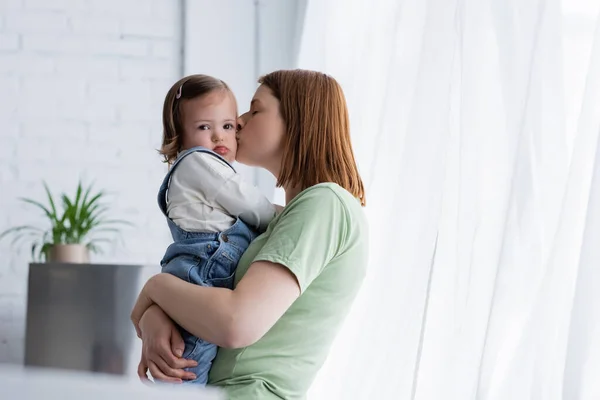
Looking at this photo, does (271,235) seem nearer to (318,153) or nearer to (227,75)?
(318,153)

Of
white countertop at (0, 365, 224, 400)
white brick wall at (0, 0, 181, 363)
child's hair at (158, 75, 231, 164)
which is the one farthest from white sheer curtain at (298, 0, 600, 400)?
white brick wall at (0, 0, 181, 363)

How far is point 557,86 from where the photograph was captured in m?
1.24

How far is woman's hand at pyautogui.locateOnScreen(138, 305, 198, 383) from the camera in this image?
1.30 meters

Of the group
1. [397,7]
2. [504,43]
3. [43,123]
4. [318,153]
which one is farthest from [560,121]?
[43,123]

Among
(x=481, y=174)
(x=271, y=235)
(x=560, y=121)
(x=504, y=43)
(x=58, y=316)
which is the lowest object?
(x=58, y=316)

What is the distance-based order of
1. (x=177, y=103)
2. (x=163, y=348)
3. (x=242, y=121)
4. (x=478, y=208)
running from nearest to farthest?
(x=163, y=348) → (x=478, y=208) → (x=242, y=121) → (x=177, y=103)

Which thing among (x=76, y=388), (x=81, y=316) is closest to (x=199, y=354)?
(x=76, y=388)

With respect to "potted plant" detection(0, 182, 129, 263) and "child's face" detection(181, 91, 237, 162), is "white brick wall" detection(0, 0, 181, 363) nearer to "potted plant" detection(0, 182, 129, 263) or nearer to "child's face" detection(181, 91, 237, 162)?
"potted plant" detection(0, 182, 129, 263)

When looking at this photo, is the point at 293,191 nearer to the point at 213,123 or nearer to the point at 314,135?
the point at 314,135

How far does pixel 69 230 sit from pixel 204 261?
5.78 ft

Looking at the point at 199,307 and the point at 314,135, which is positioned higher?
the point at 314,135

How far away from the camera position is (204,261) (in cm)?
139

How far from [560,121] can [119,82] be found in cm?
243

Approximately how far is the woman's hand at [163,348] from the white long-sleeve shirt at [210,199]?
0.19 meters
